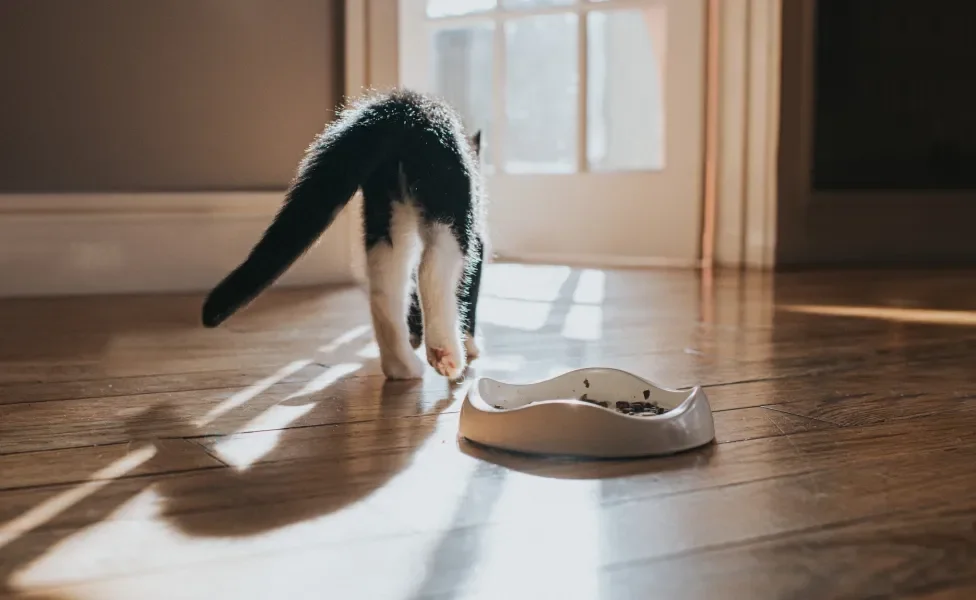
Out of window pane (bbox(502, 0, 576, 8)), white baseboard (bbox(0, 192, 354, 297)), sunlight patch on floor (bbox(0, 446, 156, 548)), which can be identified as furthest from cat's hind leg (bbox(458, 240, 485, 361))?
window pane (bbox(502, 0, 576, 8))

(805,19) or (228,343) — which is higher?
(805,19)

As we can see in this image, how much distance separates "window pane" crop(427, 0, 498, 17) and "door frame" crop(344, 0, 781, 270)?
0.68 meters

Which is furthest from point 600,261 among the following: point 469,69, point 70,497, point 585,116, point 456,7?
Result: point 70,497

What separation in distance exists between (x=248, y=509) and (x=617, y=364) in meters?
0.73

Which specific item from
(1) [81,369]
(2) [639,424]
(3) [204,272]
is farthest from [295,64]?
(2) [639,424]

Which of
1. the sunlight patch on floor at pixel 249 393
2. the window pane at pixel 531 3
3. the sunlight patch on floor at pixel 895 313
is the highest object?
the window pane at pixel 531 3

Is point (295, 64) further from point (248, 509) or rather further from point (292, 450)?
point (248, 509)

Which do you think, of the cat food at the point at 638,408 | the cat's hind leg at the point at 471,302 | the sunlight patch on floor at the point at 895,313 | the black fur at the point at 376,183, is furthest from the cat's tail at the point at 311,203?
the sunlight patch on floor at the point at 895,313

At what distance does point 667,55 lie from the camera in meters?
3.09

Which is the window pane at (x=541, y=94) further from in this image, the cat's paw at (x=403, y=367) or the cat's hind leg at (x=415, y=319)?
the cat's paw at (x=403, y=367)

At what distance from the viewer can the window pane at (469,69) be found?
130 inches

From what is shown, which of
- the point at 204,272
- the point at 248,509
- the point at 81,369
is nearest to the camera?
the point at 248,509

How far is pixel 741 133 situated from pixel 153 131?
1614mm

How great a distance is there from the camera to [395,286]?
121 cm
